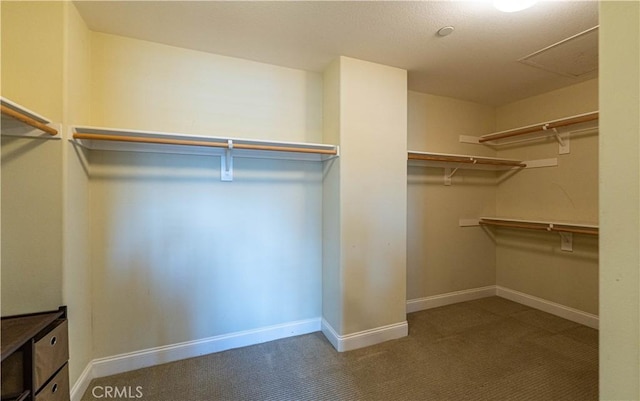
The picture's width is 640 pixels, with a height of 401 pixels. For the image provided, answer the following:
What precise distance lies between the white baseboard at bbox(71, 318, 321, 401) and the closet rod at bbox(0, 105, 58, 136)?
145 centimetres

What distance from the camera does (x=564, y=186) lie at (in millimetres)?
2697

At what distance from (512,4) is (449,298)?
270 cm

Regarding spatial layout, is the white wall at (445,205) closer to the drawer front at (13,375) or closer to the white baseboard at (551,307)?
the white baseboard at (551,307)

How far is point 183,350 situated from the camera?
1971mm

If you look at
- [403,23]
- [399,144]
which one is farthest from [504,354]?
[403,23]

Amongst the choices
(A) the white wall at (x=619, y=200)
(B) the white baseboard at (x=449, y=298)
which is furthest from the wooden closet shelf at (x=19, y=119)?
(B) the white baseboard at (x=449, y=298)

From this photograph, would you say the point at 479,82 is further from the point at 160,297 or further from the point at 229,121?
the point at 160,297

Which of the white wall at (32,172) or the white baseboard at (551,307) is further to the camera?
the white baseboard at (551,307)

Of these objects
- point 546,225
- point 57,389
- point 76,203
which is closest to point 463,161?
point 546,225

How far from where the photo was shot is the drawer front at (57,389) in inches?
48.9

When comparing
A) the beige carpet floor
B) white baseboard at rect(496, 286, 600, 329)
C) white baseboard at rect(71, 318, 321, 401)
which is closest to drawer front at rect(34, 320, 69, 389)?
white baseboard at rect(71, 318, 321, 401)

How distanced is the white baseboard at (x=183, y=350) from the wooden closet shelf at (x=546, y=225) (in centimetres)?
228

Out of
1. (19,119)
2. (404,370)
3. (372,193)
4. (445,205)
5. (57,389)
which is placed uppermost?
(19,119)

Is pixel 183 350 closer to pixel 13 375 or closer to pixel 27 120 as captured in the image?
pixel 13 375
